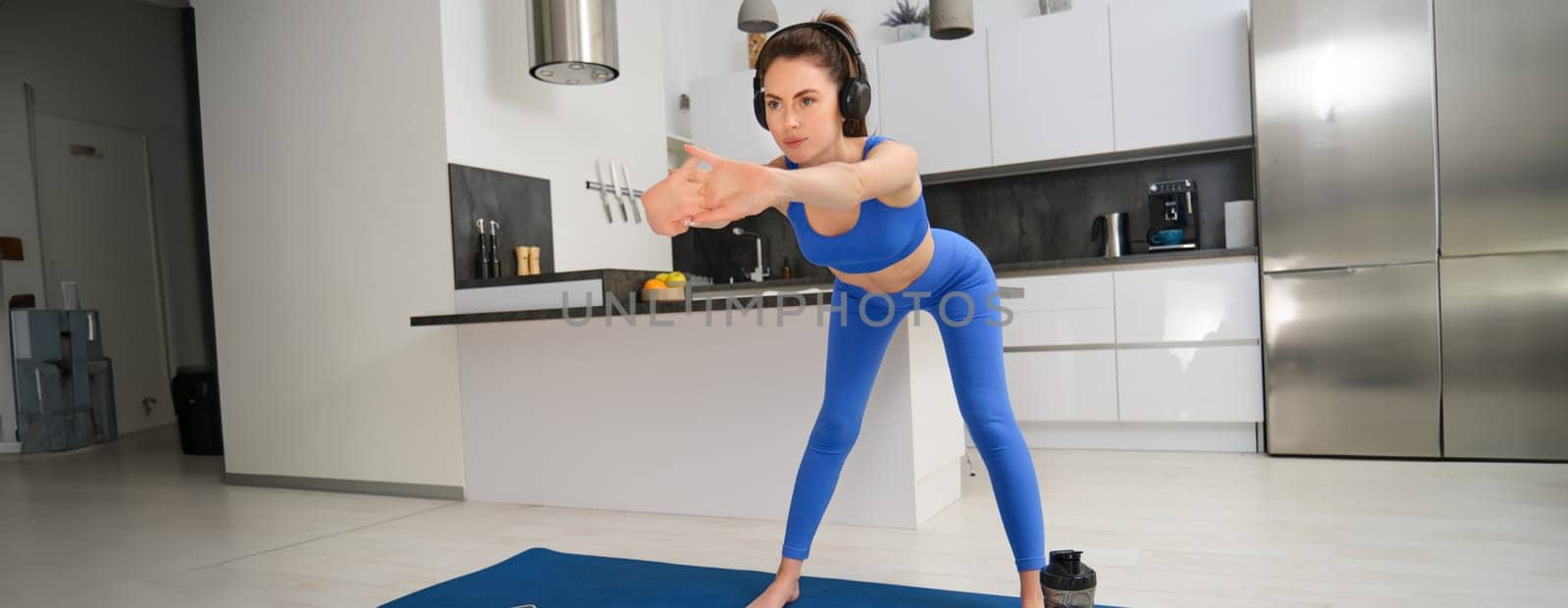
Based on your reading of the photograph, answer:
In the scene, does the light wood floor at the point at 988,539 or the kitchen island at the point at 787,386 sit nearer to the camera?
the light wood floor at the point at 988,539

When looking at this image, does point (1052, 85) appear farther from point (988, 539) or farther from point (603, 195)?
point (988, 539)

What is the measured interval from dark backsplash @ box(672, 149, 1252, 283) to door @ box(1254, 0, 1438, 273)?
0.64 meters

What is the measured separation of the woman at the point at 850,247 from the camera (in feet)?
4.29

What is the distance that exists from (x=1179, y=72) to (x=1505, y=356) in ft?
5.39

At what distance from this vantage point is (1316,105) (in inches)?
143

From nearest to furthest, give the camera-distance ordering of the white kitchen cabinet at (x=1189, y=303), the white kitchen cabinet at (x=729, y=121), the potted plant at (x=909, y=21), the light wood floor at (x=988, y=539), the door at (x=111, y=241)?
the light wood floor at (x=988, y=539)
the white kitchen cabinet at (x=1189, y=303)
the potted plant at (x=909, y=21)
the white kitchen cabinet at (x=729, y=121)
the door at (x=111, y=241)

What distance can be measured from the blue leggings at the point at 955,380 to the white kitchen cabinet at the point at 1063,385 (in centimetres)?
225

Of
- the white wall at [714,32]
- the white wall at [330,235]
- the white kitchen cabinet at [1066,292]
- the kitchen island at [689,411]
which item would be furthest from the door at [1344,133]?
the white wall at [330,235]

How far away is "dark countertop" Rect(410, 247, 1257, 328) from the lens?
2.84 meters

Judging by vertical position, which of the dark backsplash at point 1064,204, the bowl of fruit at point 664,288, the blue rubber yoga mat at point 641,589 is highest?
the dark backsplash at point 1064,204

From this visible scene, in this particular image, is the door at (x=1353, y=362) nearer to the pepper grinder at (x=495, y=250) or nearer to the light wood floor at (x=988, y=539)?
the light wood floor at (x=988, y=539)

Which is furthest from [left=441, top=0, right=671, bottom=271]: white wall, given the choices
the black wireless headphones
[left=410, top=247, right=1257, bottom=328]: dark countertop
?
the black wireless headphones

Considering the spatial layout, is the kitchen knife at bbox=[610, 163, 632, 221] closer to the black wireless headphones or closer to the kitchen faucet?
the kitchen faucet

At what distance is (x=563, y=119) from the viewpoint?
412 cm
